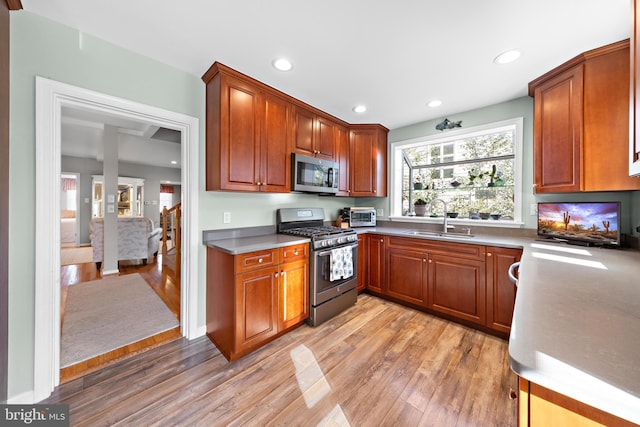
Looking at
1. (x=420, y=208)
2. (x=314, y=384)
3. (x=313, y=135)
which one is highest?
(x=313, y=135)

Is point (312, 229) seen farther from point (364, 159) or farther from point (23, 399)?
point (23, 399)

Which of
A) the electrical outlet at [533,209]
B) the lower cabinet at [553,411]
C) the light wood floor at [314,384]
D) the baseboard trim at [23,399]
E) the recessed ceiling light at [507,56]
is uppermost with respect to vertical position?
the recessed ceiling light at [507,56]

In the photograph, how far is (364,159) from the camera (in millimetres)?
3559

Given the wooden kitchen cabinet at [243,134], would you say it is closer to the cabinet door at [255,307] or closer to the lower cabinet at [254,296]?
the lower cabinet at [254,296]

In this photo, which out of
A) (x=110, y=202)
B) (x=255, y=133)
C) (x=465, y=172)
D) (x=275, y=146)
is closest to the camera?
(x=255, y=133)

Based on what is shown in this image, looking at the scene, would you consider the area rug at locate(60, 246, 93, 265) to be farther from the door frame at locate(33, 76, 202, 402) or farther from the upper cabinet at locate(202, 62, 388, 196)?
the upper cabinet at locate(202, 62, 388, 196)

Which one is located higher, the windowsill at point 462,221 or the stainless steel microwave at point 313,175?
the stainless steel microwave at point 313,175

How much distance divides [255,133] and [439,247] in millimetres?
2271

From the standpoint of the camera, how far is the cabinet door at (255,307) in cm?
195

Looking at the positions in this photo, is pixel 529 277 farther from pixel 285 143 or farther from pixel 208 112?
pixel 208 112

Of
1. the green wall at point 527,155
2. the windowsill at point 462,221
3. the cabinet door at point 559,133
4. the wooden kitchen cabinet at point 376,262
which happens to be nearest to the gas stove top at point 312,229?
the wooden kitchen cabinet at point 376,262

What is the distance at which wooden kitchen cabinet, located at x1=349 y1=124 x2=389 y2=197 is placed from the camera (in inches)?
140

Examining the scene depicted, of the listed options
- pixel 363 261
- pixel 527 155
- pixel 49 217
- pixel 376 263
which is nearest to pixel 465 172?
pixel 527 155

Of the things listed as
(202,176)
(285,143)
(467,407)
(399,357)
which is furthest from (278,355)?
(285,143)
